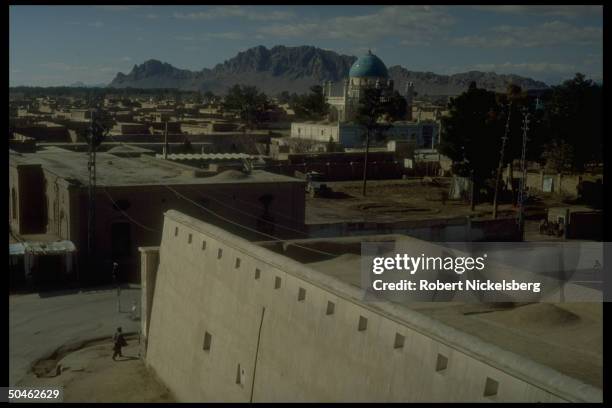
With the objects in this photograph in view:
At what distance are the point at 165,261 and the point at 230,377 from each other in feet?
14.1

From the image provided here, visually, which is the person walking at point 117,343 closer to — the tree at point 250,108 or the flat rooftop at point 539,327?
the flat rooftop at point 539,327

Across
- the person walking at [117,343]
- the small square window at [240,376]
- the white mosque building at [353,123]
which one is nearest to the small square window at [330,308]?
the small square window at [240,376]

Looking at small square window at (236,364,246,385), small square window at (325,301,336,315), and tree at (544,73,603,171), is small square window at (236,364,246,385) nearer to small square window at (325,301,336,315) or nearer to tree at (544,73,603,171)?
small square window at (325,301,336,315)

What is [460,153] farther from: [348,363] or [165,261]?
[348,363]

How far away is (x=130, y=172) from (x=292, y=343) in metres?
15.6

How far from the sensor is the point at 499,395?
6.75 m

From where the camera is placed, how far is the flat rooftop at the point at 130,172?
877 inches

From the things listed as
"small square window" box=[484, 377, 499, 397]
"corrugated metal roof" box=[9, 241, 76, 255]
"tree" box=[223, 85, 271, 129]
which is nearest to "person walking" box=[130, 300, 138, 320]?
"corrugated metal roof" box=[9, 241, 76, 255]

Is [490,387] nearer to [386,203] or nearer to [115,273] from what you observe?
[115,273]

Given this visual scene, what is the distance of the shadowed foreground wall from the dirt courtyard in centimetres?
33

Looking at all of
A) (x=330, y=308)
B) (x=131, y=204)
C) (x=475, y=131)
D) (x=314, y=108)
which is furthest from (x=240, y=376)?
(x=314, y=108)

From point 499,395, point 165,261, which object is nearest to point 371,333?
point 499,395

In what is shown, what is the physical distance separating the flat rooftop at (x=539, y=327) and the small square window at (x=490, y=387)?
82 cm

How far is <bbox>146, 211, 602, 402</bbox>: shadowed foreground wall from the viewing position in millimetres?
7086
